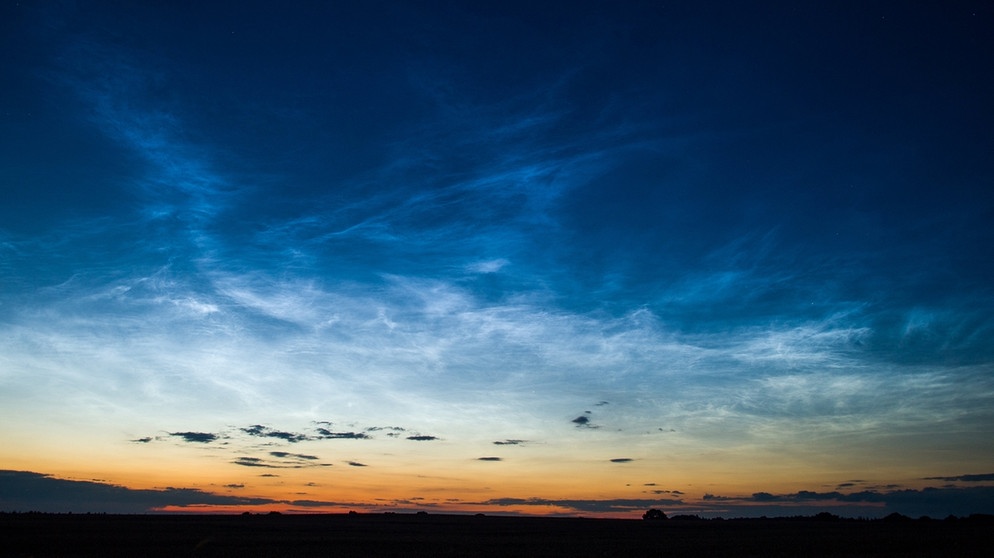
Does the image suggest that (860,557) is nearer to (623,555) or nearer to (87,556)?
(623,555)


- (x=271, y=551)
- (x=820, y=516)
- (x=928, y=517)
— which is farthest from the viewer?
(x=820, y=516)

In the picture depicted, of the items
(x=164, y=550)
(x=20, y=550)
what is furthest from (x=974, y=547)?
(x=20, y=550)

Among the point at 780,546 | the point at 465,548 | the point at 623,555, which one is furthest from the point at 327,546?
the point at 780,546

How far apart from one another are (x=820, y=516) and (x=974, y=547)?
132277 millimetres

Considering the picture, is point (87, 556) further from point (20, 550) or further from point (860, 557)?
point (860, 557)

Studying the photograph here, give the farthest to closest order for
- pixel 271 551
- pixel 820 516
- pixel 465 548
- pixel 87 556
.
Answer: pixel 820 516, pixel 465 548, pixel 271 551, pixel 87 556

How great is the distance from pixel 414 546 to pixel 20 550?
30372 mm

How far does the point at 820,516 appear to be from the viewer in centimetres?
16038

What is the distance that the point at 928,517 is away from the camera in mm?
134750

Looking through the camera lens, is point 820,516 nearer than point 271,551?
No

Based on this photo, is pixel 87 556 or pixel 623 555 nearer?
pixel 87 556

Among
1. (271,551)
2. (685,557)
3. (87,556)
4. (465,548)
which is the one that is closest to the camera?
(87,556)

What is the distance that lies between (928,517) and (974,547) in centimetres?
11312

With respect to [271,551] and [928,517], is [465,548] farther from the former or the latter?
[928,517]
